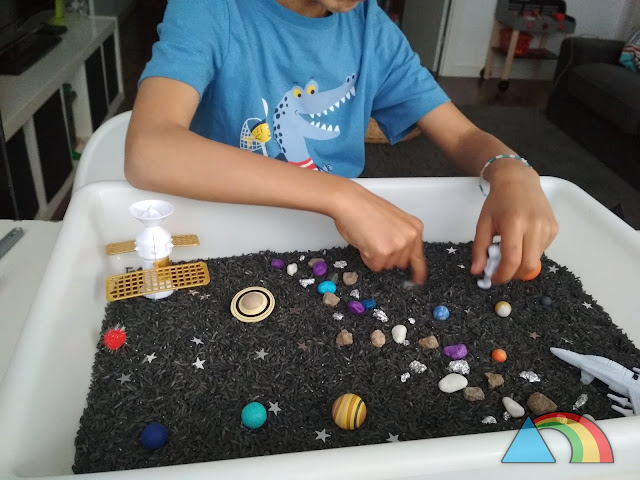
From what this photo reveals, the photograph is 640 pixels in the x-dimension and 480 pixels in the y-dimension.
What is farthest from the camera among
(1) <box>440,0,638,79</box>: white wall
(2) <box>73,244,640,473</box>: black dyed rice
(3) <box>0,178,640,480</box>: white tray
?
(1) <box>440,0,638,79</box>: white wall

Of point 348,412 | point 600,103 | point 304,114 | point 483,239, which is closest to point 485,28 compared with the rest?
point 600,103

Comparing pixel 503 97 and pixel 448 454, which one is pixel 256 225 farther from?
pixel 503 97

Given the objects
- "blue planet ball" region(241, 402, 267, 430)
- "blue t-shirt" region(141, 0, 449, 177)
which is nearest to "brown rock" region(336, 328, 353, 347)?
"blue planet ball" region(241, 402, 267, 430)

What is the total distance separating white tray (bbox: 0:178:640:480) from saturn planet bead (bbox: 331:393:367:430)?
100mm

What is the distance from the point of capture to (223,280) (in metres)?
0.56

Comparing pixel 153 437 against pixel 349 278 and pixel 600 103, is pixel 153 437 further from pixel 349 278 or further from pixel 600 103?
pixel 600 103

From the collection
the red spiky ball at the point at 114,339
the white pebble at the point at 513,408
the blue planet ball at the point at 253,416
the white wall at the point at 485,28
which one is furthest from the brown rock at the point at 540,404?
the white wall at the point at 485,28

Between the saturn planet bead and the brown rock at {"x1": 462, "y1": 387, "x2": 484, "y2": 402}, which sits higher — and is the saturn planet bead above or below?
above

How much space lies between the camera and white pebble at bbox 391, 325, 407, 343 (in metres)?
0.51

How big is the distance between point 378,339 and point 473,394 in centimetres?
10

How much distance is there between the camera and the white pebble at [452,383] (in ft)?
1.52

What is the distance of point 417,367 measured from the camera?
483mm

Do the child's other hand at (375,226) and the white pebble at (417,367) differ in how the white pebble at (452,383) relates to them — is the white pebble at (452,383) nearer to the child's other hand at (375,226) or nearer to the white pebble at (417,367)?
the white pebble at (417,367)

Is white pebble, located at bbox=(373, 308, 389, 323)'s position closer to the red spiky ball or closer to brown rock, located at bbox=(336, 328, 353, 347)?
brown rock, located at bbox=(336, 328, 353, 347)
